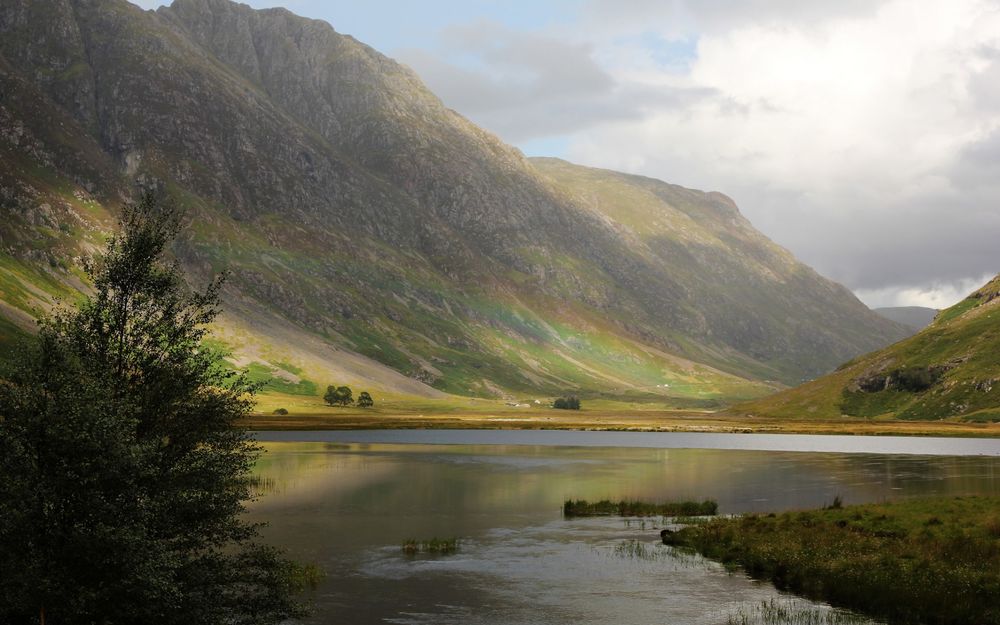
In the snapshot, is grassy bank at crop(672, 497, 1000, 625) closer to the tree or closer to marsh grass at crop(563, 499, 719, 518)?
marsh grass at crop(563, 499, 719, 518)

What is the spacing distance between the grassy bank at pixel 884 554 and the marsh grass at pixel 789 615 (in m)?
1.34

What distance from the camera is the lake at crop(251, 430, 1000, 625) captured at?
41.9 m

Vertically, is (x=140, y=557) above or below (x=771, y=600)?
above

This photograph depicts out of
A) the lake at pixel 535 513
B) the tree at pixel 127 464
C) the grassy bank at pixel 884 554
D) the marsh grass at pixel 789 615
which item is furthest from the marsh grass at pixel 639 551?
the tree at pixel 127 464

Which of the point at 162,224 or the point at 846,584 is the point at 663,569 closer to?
the point at 846,584

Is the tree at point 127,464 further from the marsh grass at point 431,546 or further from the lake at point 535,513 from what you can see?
the marsh grass at point 431,546

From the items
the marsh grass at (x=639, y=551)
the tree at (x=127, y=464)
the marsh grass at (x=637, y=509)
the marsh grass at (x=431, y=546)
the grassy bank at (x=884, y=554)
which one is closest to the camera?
the tree at (x=127, y=464)

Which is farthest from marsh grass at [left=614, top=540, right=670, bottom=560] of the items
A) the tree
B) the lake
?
the tree

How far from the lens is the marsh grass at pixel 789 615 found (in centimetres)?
3759

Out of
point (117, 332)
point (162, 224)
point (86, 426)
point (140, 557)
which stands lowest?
point (140, 557)

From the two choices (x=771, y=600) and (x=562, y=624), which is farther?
(x=771, y=600)

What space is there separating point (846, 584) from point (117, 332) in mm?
35131

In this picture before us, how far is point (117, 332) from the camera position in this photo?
33.6 meters

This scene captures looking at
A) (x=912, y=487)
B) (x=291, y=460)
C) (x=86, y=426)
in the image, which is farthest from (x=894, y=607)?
(x=291, y=460)
